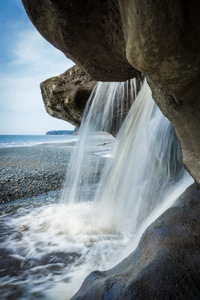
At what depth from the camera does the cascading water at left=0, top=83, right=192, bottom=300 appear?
9.32 feet

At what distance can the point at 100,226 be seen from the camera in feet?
14.0

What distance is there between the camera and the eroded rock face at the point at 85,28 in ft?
5.37

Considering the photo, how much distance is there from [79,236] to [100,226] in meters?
0.63

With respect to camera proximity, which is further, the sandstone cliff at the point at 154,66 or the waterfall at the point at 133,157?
the waterfall at the point at 133,157

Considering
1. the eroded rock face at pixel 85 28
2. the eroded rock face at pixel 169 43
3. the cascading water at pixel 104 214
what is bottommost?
the cascading water at pixel 104 214

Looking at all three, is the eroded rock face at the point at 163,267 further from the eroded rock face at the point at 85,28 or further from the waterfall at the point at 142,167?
the eroded rock face at the point at 85,28

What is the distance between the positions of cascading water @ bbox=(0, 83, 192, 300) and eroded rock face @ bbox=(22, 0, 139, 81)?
218cm

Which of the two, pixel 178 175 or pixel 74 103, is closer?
pixel 178 175

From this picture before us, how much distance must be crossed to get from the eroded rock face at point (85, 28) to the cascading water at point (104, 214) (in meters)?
2.18

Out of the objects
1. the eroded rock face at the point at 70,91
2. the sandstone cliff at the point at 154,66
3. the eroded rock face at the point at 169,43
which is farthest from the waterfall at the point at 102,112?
the eroded rock face at the point at 169,43

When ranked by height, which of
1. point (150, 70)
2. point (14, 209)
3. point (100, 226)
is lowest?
point (100, 226)

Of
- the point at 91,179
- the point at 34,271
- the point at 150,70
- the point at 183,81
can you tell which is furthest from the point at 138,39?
the point at 91,179

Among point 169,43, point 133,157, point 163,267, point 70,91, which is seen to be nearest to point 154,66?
point 169,43

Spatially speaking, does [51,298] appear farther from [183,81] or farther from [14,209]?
[14,209]
